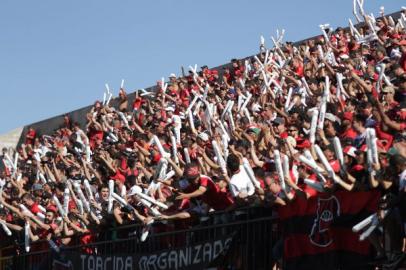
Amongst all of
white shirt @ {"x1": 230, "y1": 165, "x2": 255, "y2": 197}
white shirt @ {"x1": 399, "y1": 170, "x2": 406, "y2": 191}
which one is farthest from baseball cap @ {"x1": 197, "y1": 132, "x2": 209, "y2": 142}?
white shirt @ {"x1": 399, "y1": 170, "x2": 406, "y2": 191}

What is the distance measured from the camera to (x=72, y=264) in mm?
14477

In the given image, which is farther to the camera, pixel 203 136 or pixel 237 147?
pixel 203 136

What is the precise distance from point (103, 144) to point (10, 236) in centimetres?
539

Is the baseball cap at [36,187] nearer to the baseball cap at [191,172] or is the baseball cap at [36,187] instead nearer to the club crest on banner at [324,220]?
the baseball cap at [191,172]

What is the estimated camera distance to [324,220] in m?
10.3

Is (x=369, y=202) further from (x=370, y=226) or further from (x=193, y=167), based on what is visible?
(x=193, y=167)

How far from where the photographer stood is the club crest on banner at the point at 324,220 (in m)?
10.2

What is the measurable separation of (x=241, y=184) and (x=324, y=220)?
5.38 feet

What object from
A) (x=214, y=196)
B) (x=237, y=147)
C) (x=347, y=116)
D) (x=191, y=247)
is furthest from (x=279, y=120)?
(x=191, y=247)

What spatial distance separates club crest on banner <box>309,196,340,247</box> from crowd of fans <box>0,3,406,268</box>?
0.21 meters

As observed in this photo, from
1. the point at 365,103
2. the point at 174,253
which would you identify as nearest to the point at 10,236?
the point at 174,253

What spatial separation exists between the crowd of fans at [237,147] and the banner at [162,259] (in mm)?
399

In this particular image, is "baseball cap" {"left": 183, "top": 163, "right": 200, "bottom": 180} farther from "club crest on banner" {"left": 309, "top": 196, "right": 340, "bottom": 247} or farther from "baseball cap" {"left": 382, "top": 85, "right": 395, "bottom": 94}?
"baseball cap" {"left": 382, "top": 85, "right": 395, "bottom": 94}

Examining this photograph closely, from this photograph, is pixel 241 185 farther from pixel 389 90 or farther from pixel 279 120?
pixel 279 120
